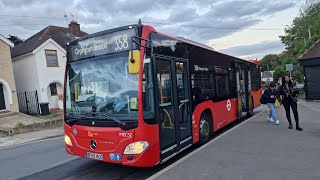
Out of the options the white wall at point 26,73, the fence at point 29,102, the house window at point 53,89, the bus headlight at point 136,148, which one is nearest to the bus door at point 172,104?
the bus headlight at point 136,148

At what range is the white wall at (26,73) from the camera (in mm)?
25297

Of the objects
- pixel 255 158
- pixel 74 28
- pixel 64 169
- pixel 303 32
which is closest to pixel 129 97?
pixel 64 169

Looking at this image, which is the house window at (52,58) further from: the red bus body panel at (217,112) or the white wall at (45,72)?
the red bus body panel at (217,112)

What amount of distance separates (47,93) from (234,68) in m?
19.0

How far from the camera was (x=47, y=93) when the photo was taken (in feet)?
85.9

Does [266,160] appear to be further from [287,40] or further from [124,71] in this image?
[287,40]

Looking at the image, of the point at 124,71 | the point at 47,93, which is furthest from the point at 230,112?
the point at 47,93

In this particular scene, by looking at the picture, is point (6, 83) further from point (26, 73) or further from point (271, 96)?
point (271, 96)

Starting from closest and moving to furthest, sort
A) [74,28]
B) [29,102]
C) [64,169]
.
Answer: [64,169] → [29,102] → [74,28]

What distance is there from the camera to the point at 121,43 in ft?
19.6

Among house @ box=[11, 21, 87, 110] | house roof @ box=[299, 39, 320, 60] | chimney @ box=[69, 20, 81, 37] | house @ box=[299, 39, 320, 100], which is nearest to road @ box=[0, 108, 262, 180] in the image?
house @ box=[299, 39, 320, 100]

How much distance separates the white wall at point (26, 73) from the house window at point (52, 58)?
1.21 meters

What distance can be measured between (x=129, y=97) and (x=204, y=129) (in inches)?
136

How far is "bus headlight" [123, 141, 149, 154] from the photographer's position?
5.57 metres
